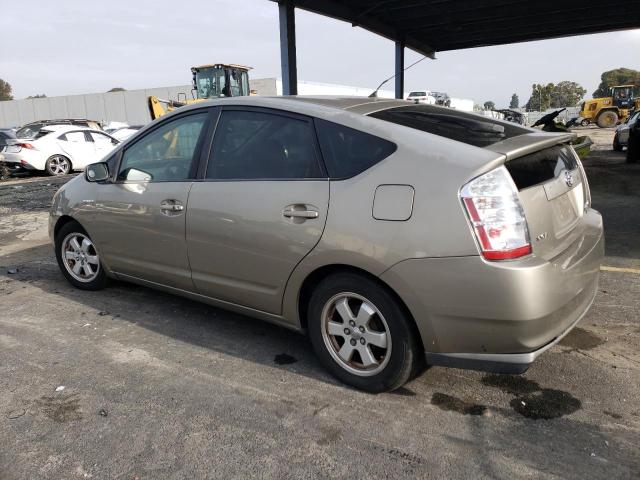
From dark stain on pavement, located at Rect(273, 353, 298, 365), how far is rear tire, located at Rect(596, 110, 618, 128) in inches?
1583

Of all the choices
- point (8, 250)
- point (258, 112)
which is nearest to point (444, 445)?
point (258, 112)

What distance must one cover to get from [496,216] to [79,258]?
374 centimetres

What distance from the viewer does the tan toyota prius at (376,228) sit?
2.41 metres

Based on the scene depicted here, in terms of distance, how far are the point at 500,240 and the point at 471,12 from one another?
40.2ft

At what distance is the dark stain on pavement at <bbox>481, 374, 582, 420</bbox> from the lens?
2.65 meters

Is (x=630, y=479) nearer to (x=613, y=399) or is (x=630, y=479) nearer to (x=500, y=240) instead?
(x=613, y=399)

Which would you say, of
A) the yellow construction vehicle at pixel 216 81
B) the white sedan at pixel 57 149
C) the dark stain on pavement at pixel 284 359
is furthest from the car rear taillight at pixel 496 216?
the yellow construction vehicle at pixel 216 81

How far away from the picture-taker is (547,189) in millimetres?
2635

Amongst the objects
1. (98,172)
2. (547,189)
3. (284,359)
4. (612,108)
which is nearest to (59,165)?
(98,172)

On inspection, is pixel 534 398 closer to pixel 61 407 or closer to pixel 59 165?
pixel 61 407

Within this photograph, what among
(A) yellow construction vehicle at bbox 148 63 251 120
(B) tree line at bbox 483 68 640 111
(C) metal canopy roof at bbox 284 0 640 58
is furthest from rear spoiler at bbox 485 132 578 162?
(B) tree line at bbox 483 68 640 111

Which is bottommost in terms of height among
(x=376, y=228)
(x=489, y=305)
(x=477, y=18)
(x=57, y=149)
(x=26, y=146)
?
(x=489, y=305)

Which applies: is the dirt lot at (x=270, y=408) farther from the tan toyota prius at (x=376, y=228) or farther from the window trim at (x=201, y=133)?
the window trim at (x=201, y=133)

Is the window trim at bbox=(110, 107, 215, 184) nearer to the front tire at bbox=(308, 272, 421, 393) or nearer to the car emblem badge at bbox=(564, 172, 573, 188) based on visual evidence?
the front tire at bbox=(308, 272, 421, 393)
